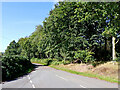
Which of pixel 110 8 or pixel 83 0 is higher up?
pixel 83 0

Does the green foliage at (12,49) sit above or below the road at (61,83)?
above

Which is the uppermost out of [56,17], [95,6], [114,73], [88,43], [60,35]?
[56,17]

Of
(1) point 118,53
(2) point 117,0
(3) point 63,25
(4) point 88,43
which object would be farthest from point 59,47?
(2) point 117,0

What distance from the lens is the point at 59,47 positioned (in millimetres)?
33594

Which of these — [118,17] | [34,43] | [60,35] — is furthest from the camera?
[34,43]

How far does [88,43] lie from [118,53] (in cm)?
746

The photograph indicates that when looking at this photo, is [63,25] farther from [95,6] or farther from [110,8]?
[110,8]

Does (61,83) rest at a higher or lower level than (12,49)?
lower

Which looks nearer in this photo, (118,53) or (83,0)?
(83,0)

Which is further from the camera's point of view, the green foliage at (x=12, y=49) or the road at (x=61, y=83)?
the green foliage at (x=12, y=49)

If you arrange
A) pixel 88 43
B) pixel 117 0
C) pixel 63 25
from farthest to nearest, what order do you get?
pixel 63 25 → pixel 88 43 → pixel 117 0

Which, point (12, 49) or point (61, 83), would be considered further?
point (12, 49)

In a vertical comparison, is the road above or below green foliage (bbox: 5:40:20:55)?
below

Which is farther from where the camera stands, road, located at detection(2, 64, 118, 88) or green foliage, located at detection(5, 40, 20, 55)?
green foliage, located at detection(5, 40, 20, 55)
